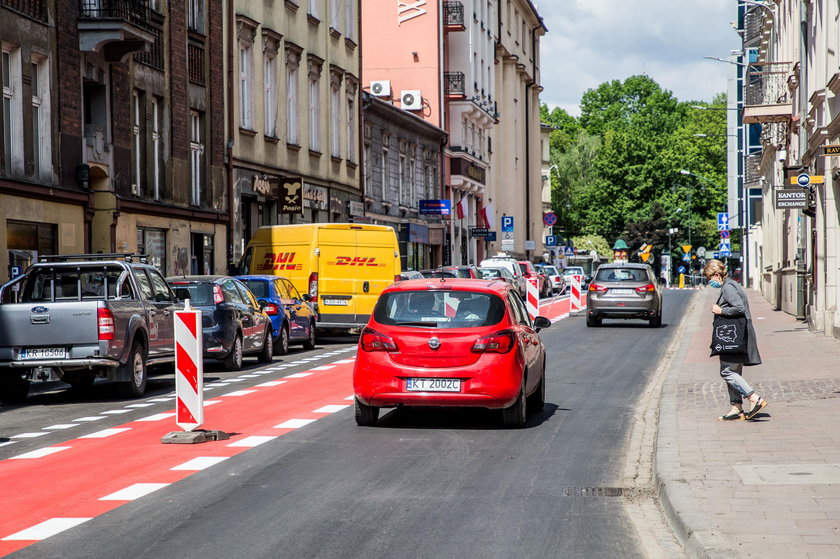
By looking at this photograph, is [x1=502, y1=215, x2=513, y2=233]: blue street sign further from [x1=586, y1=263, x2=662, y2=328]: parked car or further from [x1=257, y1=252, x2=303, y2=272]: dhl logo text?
[x1=257, y1=252, x2=303, y2=272]: dhl logo text

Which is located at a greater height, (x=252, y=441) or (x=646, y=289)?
(x=646, y=289)

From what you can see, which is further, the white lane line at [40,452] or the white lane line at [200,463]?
the white lane line at [40,452]

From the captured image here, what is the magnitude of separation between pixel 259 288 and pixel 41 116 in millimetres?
5507

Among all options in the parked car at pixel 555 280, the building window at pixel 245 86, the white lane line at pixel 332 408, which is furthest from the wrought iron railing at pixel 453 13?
the white lane line at pixel 332 408

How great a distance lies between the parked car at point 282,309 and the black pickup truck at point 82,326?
607cm

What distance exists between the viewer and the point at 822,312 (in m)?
26.6

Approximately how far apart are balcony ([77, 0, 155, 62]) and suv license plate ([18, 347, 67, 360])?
486 inches

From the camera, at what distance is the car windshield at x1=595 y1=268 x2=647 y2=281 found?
33719 mm

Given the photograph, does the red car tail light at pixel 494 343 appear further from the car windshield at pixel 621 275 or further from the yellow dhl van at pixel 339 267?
the car windshield at pixel 621 275

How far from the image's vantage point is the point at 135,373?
55.4ft

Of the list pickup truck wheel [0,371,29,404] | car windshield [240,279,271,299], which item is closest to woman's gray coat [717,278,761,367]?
pickup truck wheel [0,371,29,404]

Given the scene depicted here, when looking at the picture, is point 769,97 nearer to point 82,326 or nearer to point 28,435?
point 82,326

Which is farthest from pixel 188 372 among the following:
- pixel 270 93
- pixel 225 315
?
pixel 270 93

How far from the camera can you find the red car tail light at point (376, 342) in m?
12.8
